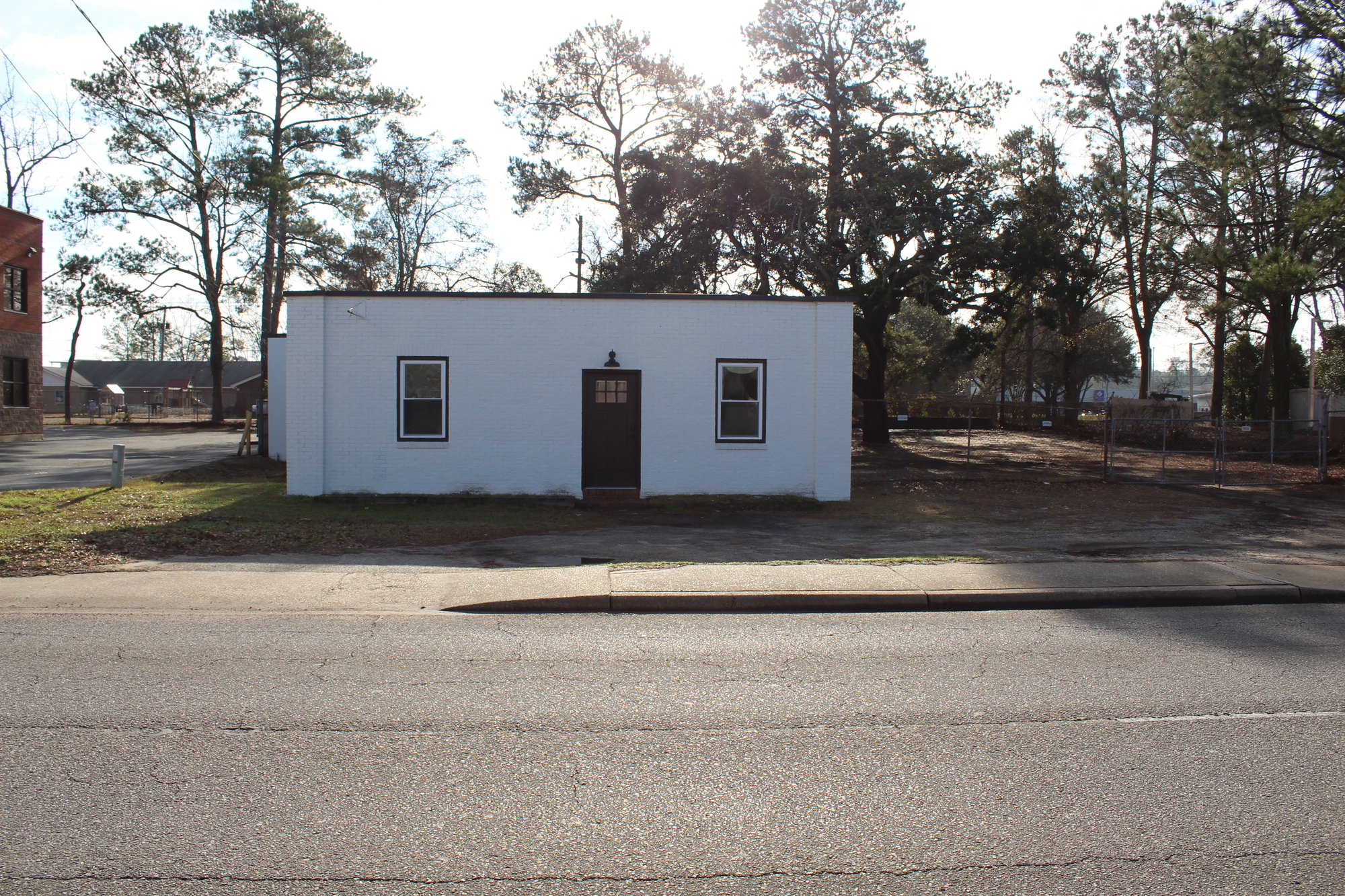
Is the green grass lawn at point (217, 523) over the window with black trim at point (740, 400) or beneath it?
beneath

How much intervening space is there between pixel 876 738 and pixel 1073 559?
24.2ft

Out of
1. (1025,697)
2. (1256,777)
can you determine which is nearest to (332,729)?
(1025,697)

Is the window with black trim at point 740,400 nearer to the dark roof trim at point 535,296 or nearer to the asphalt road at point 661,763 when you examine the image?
the dark roof trim at point 535,296

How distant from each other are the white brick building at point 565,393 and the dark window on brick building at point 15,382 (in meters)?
25.4

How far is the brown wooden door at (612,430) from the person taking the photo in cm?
1677

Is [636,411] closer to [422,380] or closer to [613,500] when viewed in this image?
[613,500]

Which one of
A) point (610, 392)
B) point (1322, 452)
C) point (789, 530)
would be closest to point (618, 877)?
point (789, 530)

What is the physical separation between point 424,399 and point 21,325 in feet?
93.4

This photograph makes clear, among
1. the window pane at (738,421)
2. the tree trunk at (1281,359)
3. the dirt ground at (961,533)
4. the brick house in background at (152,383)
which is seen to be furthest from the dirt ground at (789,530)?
the brick house in background at (152,383)

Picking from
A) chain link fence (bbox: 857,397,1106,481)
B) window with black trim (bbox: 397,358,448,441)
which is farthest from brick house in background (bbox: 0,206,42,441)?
chain link fence (bbox: 857,397,1106,481)

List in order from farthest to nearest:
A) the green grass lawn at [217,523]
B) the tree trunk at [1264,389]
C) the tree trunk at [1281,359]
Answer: the tree trunk at [1264,389]
the tree trunk at [1281,359]
the green grass lawn at [217,523]

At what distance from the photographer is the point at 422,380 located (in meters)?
16.6

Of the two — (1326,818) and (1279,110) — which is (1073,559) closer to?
(1326,818)

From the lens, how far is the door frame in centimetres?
1666
